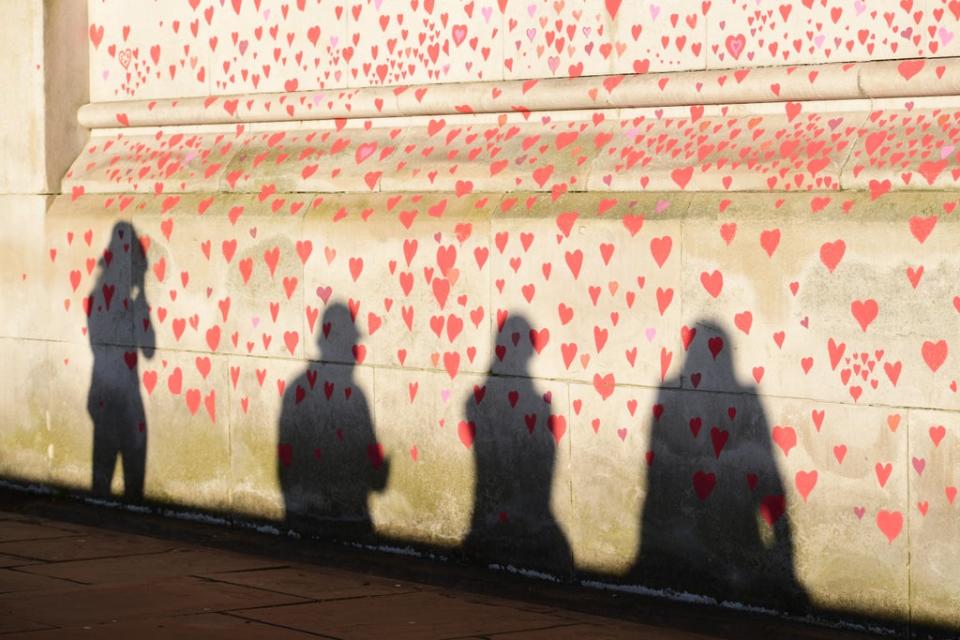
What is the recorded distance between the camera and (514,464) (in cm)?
983

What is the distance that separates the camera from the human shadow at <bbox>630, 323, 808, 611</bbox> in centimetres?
864

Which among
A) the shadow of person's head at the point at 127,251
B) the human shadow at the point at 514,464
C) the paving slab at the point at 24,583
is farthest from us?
the shadow of person's head at the point at 127,251

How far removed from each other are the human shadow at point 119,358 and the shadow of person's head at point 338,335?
1.73 metres

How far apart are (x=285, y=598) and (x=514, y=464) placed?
1.42m

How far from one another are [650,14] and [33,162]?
16.9ft

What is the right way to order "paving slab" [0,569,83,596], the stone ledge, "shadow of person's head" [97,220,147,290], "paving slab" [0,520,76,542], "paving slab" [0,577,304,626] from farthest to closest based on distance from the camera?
"shadow of person's head" [97,220,147,290] < "paving slab" [0,520,76,542] < "paving slab" [0,569,83,596] < "paving slab" [0,577,304,626] < the stone ledge

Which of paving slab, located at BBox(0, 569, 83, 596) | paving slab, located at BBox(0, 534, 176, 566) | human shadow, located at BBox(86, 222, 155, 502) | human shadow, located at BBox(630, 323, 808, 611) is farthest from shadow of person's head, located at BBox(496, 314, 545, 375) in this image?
human shadow, located at BBox(86, 222, 155, 502)

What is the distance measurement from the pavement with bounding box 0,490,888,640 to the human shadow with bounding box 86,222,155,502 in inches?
39.9

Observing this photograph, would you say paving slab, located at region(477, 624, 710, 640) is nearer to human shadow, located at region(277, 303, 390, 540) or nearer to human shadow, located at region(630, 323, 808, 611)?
human shadow, located at region(630, 323, 808, 611)

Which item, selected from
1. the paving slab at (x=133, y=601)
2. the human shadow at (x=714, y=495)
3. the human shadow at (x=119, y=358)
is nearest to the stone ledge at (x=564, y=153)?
the human shadow at (x=119, y=358)

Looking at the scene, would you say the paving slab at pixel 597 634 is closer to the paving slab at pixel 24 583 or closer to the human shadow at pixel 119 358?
the paving slab at pixel 24 583

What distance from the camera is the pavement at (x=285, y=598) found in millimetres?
8344

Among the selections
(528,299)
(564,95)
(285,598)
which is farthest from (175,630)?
(564,95)

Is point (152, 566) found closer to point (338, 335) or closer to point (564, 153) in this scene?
point (338, 335)
